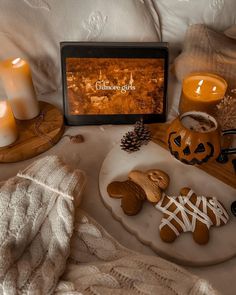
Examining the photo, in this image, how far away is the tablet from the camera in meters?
0.85

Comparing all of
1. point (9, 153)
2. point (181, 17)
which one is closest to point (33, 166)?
point (9, 153)

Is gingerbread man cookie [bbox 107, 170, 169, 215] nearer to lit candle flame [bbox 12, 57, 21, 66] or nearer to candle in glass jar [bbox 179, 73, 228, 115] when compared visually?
candle in glass jar [bbox 179, 73, 228, 115]

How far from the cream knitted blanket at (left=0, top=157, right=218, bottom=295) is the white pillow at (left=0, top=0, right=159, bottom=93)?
364 millimetres

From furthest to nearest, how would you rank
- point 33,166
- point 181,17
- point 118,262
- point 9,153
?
point 181,17
point 9,153
point 33,166
point 118,262

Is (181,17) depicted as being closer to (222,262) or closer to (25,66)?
(25,66)

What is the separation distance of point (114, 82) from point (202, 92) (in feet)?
0.73

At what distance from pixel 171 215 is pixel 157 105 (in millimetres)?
323

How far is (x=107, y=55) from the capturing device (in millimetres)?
856

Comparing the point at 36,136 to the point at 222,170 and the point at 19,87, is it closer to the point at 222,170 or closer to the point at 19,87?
the point at 19,87

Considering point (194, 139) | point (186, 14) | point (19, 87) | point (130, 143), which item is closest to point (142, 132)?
point (130, 143)

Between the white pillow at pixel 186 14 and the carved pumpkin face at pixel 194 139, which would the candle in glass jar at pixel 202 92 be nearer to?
the carved pumpkin face at pixel 194 139

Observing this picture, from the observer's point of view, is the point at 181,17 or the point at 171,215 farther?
the point at 181,17

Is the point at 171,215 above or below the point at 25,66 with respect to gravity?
below

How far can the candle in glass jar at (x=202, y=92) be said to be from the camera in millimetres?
879
